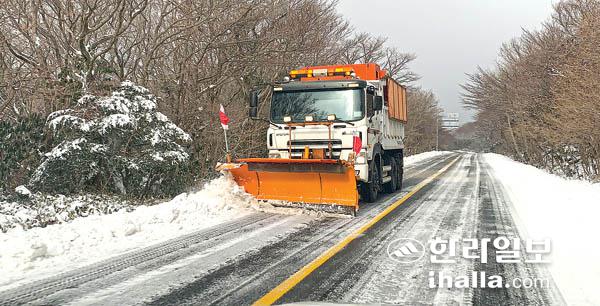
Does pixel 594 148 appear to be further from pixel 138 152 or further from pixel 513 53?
pixel 138 152

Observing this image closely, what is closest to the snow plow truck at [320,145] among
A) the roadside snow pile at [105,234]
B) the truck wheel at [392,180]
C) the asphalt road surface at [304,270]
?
the roadside snow pile at [105,234]

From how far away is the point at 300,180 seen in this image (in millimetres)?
9055

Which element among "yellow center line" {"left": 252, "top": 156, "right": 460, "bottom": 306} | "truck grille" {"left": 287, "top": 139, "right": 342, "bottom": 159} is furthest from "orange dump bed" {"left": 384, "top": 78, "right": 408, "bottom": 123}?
"yellow center line" {"left": 252, "top": 156, "right": 460, "bottom": 306}

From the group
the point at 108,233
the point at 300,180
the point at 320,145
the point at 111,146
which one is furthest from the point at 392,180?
the point at 108,233

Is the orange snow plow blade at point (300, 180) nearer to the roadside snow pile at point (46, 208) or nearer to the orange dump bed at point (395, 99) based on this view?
the roadside snow pile at point (46, 208)

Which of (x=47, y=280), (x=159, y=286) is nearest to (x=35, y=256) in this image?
(x=47, y=280)

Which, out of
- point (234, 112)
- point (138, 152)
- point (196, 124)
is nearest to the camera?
point (138, 152)

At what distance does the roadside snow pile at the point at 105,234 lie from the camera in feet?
16.9

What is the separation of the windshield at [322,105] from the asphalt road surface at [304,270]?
2615 millimetres

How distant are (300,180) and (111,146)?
4.56 metres

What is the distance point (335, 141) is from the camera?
9383 mm

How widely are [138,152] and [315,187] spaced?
466 cm

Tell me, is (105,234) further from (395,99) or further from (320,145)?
(395,99)

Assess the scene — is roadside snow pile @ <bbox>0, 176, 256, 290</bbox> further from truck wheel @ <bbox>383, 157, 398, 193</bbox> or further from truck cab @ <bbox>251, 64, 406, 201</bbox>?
truck wheel @ <bbox>383, 157, 398, 193</bbox>
